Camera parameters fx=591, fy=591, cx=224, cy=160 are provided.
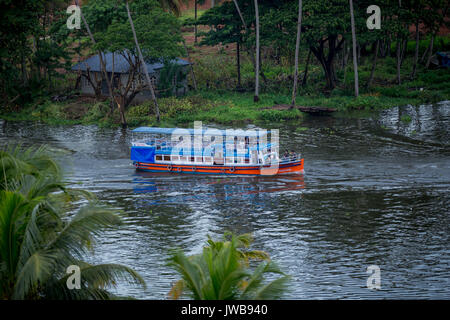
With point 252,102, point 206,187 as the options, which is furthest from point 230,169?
point 252,102

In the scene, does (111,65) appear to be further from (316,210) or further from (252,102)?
(316,210)

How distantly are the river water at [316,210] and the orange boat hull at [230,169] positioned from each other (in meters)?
0.42

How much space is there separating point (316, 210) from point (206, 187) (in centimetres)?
700

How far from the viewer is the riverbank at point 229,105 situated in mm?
49438

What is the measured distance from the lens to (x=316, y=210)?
27.7 meters

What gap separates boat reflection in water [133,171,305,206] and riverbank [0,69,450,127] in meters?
14.5

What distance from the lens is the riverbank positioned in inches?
1946

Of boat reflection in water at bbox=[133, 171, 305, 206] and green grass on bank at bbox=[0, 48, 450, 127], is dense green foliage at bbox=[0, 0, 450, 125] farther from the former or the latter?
boat reflection in water at bbox=[133, 171, 305, 206]

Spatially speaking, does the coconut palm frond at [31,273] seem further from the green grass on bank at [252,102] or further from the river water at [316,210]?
the green grass on bank at [252,102]

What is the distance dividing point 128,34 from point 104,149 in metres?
11.2
